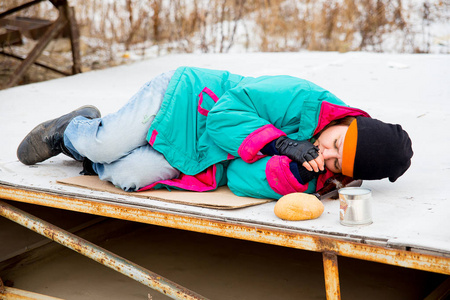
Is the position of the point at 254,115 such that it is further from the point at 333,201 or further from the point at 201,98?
the point at 333,201

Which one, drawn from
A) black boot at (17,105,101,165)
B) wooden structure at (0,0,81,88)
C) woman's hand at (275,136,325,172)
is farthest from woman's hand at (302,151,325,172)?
wooden structure at (0,0,81,88)

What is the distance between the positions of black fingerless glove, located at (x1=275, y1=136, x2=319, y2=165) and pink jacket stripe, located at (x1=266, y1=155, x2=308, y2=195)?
0.03m

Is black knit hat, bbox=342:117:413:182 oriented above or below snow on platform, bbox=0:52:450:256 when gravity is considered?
above

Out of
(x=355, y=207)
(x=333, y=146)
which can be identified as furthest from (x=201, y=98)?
(x=355, y=207)

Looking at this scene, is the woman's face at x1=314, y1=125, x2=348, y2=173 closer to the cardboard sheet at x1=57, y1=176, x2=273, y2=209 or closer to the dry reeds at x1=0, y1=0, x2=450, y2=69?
the cardboard sheet at x1=57, y1=176, x2=273, y2=209

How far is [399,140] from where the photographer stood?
189cm

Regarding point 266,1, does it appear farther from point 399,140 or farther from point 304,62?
point 399,140

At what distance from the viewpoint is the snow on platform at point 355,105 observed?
1791 mm

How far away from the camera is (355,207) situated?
1727 mm

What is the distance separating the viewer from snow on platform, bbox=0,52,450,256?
1791mm

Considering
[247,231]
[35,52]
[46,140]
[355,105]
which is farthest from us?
[35,52]

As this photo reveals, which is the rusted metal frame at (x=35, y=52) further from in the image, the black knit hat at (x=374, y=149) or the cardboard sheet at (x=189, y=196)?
the black knit hat at (x=374, y=149)

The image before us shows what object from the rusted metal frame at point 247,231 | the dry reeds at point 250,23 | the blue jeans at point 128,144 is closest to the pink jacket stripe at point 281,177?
the rusted metal frame at point 247,231

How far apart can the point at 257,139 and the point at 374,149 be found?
0.43m
